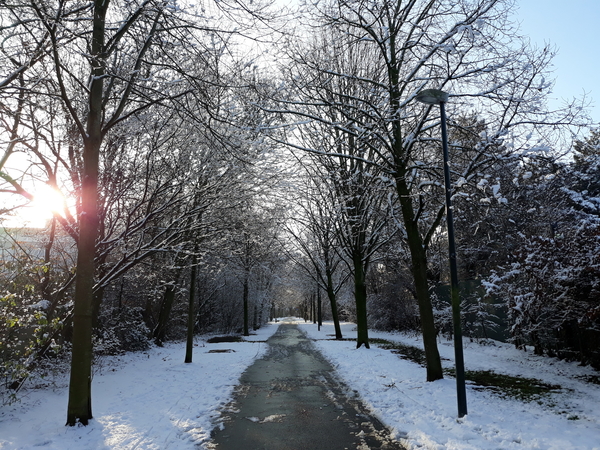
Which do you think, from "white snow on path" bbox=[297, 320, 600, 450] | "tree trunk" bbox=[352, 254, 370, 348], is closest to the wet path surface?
"white snow on path" bbox=[297, 320, 600, 450]

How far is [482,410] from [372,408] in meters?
1.90

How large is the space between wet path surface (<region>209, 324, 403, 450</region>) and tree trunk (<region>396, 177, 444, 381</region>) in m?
2.10

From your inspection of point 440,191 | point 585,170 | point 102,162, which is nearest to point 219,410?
point 102,162

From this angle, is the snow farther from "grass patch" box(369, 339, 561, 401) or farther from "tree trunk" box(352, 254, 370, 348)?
"tree trunk" box(352, 254, 370, 348)

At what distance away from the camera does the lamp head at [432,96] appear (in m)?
6.82

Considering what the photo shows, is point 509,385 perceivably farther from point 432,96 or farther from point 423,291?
point 432,96

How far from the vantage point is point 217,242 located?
45.9ft

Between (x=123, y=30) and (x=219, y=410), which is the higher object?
(x=123, y=30)

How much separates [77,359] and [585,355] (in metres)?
13.1

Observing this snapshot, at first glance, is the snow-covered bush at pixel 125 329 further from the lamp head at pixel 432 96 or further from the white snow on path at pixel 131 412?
the lamp head at pixel 432 96

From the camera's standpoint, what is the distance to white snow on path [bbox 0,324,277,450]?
5.64m

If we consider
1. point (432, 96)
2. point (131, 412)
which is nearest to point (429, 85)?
point (432, 96)

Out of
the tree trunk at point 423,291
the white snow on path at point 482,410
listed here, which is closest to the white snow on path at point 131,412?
the white snow on path at point 482,410

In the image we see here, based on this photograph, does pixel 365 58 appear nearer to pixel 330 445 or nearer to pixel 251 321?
pixel 330 445
